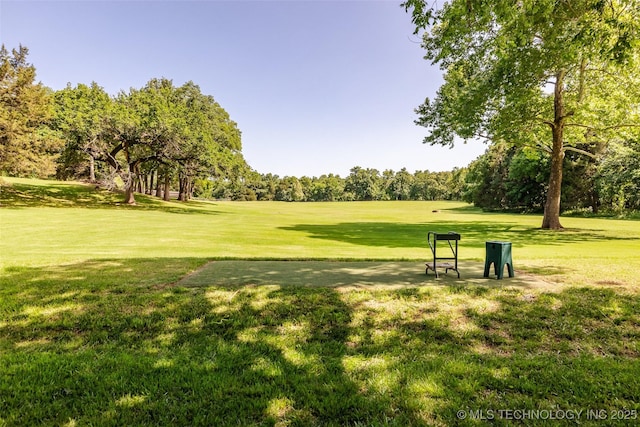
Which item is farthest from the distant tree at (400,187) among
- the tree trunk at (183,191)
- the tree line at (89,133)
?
the tree line at (89,133)

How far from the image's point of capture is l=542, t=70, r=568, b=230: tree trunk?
63.8 feet

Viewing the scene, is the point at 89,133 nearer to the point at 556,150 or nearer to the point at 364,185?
the point at 556,150

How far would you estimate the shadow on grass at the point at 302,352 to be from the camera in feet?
Answer: 10.7

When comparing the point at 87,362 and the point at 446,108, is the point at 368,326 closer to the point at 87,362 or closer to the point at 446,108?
the point at 87,362

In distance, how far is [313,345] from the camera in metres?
4.56

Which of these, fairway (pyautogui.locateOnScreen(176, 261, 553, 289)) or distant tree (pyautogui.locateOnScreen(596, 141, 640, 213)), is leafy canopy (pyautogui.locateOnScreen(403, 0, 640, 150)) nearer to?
fairway (pyautogui.locateOnScreen(176, 261, 553, 289))

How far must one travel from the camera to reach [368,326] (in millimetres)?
5164

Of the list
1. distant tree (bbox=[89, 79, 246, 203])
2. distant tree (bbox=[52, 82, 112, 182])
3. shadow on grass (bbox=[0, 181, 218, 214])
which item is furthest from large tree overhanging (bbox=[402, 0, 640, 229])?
distant tree (bbox=[52, 82, 112, 182])

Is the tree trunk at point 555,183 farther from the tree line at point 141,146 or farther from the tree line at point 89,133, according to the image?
the tree line at point 89,133

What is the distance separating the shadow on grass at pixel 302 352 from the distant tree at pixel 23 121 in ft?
89.2

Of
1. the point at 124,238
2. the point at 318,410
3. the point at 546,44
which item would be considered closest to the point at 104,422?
the point at 318,410

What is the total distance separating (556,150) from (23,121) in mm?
40496

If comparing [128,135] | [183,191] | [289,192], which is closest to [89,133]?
[128,135]

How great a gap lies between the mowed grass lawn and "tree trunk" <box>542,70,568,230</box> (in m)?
14.3
